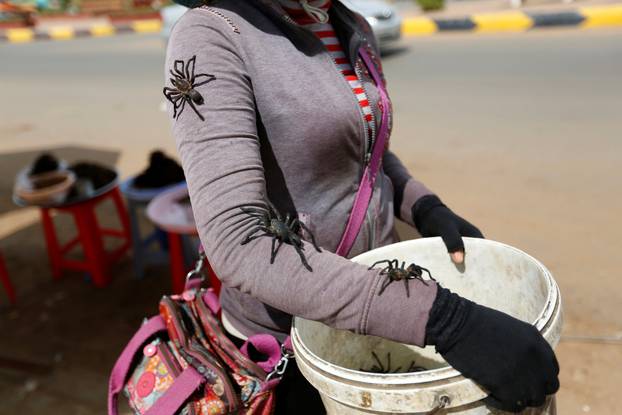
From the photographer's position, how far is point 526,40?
8836 mm

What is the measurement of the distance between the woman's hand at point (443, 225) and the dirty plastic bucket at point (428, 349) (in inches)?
1.0

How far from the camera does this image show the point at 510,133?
527cm

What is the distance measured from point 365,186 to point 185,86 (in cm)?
46

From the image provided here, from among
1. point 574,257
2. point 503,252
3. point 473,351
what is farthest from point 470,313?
point 574,257

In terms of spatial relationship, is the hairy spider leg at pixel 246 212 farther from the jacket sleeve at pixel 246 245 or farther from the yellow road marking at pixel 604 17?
the yellow road marking at pixel 604 17

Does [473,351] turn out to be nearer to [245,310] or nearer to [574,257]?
[245,310]

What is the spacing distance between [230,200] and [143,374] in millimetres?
564

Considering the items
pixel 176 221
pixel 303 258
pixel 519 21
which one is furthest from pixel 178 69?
pixel 519 21

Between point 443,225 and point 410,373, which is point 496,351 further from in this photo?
point 443,225

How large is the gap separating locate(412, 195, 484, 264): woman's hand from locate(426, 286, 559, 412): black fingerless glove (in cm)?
37

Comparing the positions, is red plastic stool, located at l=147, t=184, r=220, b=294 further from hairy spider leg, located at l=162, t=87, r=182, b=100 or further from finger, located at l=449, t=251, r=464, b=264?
hairy spider leg, located at l=162, t=87, r=182, b=100

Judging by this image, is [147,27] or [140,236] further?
[147,27]

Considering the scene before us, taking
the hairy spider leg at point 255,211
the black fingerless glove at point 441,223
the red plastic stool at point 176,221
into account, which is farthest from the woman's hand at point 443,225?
the red plastic stool at point 176,221

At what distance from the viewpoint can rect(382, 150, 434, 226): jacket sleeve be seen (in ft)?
4.95
